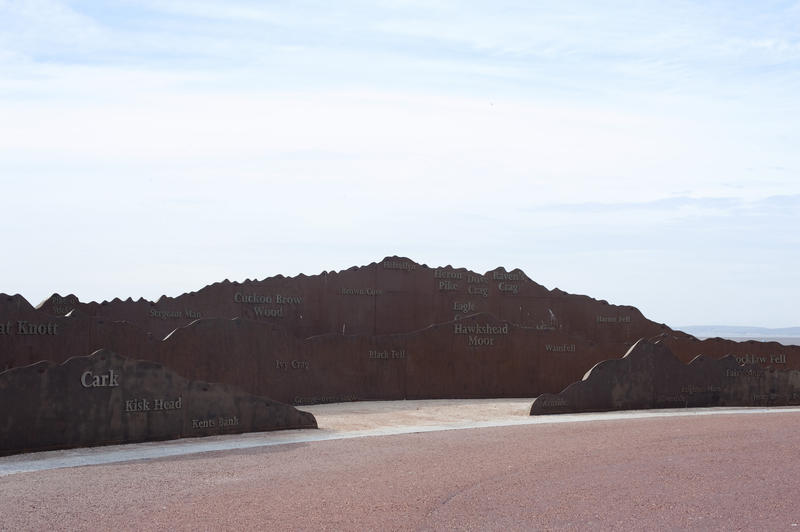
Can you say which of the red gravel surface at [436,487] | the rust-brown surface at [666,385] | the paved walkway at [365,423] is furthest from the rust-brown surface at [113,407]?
the rust-brown surface at [666,385]

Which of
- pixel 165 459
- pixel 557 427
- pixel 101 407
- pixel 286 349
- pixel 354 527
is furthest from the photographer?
pixel 286 349

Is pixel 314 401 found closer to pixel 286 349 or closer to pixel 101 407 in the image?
pixel 286 349

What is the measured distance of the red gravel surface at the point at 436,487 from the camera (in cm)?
887

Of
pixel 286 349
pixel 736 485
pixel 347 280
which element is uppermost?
pixel 347 280

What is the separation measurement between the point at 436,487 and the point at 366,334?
1291 cm

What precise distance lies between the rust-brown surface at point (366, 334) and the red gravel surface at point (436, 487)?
6.19 metres

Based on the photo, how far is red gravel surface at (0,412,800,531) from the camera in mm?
8867

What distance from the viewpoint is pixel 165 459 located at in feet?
40.2

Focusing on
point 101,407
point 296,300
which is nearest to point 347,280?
point 296,300

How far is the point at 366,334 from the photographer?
915 inches

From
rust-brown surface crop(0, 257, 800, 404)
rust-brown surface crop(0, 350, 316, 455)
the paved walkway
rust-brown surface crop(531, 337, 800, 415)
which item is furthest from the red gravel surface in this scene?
rust-brown surface crop(0, 257, 800, 404)

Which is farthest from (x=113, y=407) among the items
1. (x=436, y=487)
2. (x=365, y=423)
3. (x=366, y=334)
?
(x=366, y=334)

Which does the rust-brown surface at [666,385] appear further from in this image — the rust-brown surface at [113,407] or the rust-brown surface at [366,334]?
the rust-brown surface at [113,407]

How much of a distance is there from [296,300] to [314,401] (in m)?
3.34
